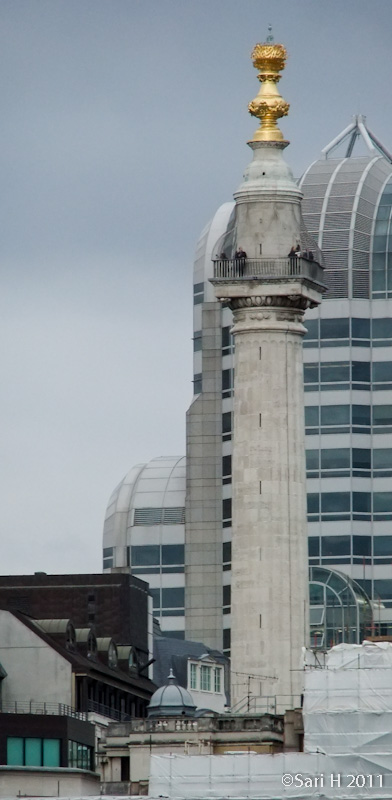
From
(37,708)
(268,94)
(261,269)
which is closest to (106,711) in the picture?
(37,708)

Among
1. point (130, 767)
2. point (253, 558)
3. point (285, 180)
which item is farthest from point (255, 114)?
point (130, 767)

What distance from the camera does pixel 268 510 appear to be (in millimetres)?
157875

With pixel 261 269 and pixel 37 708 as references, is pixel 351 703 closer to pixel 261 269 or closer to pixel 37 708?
pixel 37 708

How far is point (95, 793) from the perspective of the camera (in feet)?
478

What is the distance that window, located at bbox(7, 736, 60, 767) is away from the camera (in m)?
147

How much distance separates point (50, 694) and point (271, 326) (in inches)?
864

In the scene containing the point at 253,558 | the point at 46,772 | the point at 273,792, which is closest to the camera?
the point at 273,792

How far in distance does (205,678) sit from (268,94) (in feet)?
126

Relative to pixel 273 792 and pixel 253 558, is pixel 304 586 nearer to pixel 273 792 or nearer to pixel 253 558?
pixel 253 558

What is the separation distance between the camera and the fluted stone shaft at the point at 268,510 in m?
157

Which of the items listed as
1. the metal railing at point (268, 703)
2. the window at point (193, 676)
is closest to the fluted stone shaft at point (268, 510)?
the metal railing at point (268, 703)

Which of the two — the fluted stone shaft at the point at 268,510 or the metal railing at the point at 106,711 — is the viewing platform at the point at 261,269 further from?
the metal railing at the point at 106,711

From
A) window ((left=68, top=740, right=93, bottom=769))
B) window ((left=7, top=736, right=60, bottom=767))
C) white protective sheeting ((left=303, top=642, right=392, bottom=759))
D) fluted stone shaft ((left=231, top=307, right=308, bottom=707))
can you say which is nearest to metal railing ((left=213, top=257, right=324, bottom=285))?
fluted stone shaft ((left=231, top=307, right=308, bottom=707))

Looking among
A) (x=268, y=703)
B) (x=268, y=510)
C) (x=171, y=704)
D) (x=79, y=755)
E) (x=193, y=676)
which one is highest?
(x=268, y=510)
